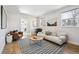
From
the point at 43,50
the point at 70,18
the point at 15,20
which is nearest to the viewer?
the point at 43,50

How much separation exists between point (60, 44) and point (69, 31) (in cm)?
113

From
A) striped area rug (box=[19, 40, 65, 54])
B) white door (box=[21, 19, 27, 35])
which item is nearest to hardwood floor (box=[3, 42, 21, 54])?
striped area rug (box=[19, 40, 65, 54])

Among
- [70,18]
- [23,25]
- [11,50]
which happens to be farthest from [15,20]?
[70,18]

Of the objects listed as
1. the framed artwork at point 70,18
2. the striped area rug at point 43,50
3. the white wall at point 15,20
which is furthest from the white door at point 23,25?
the striped area rug at point 43,50

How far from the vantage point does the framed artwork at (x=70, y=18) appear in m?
3.83

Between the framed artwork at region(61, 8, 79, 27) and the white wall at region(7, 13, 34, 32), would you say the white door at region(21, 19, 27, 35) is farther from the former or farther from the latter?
the framed artwork at region(61, 8, 79, 27)

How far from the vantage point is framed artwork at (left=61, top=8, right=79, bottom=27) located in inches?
151

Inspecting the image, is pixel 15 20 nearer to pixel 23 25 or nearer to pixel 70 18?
pixel 23 25

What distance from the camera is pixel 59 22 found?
5.07 metres

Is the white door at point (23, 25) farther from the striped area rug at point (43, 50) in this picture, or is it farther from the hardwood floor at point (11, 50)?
the striped area rug at point (43, 50)

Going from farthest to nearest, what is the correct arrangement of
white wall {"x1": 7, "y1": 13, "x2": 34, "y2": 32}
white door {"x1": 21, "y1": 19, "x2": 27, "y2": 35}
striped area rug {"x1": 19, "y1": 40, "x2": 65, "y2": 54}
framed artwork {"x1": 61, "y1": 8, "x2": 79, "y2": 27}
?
white door {"x1": 21, "y1": 19, "x2": 27, "y2": 35} → white wall {"x1": 7, "y1": 13, "x2": 34, "y2": 32} → framed artwork {"x1": 61, "y1": 8, "x2": 79, "y2": 27} → striped area rug {"x1": 19, "y1": 40, "x2": 65, "y2": 54}

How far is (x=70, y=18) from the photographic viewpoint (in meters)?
4.18
